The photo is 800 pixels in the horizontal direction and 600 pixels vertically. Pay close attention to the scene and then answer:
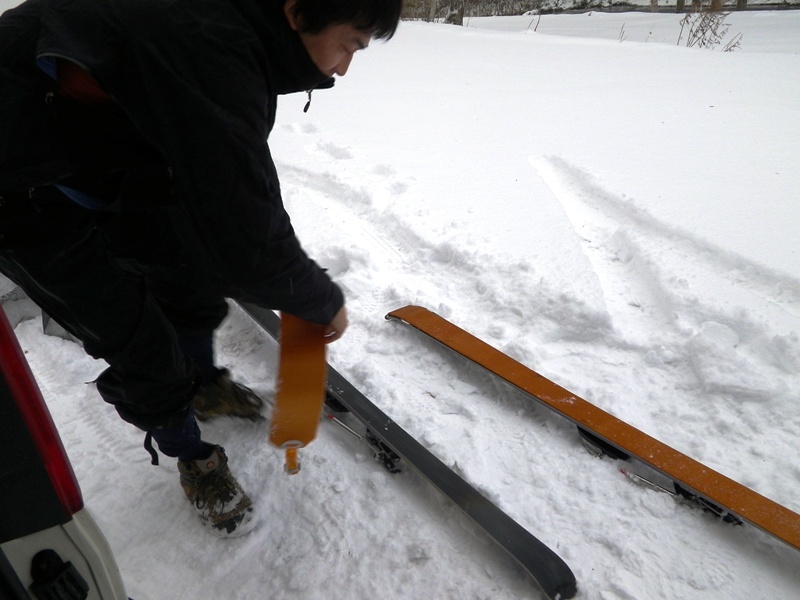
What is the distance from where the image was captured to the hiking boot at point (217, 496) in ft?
4.62

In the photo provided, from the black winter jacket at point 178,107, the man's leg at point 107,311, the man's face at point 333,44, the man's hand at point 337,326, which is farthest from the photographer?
the man's hand at point 337,326

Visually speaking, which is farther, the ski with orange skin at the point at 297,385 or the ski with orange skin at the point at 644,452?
the ski with orange skin at the point at 644,452

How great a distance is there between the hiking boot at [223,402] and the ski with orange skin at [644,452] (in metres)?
0.74

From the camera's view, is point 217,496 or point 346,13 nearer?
point 346,13

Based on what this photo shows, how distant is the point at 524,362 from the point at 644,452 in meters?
0.56

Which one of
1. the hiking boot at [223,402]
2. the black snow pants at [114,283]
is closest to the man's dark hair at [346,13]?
the black snow pants at [114,283]

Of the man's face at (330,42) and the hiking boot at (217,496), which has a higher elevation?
the man's face at (330,42)

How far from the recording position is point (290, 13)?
82 cm

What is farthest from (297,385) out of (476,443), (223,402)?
(476,443)

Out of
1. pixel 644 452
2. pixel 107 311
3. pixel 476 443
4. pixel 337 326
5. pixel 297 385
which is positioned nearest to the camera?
pixel 107 311

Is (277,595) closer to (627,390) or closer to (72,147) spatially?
(72,147)

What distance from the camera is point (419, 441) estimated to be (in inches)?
66.2

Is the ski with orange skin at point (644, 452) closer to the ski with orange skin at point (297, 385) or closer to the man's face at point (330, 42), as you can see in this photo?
the ski with orange skin at point (297, 385)

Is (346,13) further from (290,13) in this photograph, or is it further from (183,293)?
(183,293)
